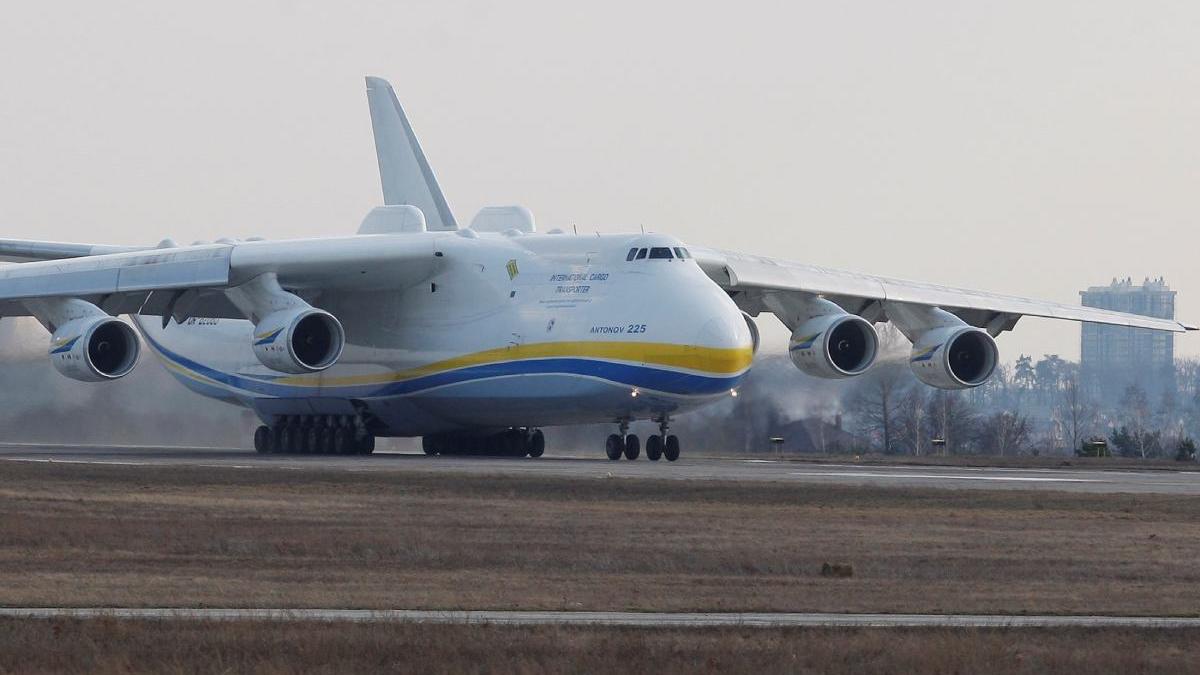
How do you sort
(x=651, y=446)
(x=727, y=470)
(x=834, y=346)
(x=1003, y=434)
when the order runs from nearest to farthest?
1. (x=727, y=470)
2. (x=651, y=446)
3. (x=834, y=346)
4. (x=1003, y=434)

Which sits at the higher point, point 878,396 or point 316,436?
point 878,396

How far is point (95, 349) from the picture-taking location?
121ft

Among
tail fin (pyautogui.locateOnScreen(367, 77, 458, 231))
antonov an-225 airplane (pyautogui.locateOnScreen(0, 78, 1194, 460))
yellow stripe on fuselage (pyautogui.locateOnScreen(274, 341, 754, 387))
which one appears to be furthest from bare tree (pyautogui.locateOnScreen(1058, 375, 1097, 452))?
yellow stripe on fuselage (pyautogui.locateOnScreen(274, 341, 754, 387))

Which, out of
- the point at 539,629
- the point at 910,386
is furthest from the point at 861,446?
the point at 539,629

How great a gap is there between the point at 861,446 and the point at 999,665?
119 feet

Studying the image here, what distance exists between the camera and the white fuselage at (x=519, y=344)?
34125 millimetres

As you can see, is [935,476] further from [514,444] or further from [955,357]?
[514,444]

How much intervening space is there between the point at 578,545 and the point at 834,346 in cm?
1894

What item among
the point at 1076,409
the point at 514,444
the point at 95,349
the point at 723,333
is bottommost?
the point at 514,444

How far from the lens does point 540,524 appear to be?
2098 cm

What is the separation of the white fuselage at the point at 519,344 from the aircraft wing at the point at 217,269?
0.71 metres

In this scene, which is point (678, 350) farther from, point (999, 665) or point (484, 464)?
point (999, 665)

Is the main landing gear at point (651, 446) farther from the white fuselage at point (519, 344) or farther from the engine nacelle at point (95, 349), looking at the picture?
the engine nacelle at point (95, 349)

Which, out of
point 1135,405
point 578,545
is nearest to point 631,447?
point 578,545
